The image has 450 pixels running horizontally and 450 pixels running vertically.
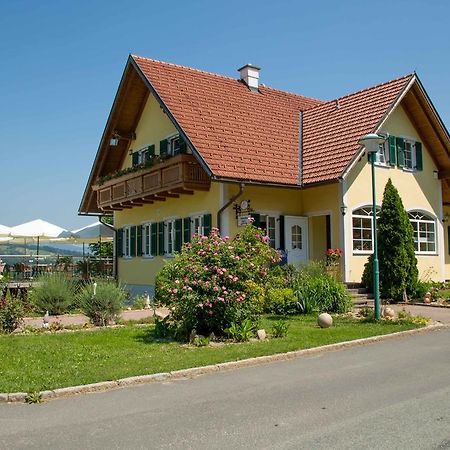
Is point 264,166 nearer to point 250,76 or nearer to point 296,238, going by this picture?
point 296,238

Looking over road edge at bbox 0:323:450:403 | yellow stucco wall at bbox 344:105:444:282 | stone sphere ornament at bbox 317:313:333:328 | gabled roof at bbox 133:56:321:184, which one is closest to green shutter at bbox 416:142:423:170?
yellow stucco wall at bbox 344:105:444:282

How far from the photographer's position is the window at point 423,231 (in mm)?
22094

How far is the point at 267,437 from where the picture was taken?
5461 millimetres

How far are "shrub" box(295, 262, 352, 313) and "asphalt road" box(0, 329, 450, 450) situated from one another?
6309 mm

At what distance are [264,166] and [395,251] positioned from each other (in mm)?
5049

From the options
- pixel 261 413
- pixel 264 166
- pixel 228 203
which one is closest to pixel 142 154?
pixel 264 166

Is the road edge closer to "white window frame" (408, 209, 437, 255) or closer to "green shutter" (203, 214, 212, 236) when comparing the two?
"green shutter" (203, 214, 212, 236)

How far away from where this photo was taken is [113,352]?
32.1 feet

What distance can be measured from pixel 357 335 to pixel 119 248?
16338mm

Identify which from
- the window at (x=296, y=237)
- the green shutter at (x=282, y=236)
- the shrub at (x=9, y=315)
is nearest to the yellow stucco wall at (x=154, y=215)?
the green shutter at (x=282, y=236)

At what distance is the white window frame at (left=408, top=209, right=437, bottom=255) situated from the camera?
2200 centimetres

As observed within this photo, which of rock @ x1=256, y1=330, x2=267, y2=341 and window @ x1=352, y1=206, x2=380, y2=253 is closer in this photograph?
rock @ x1=256, y1=330, x2=267, y2=341

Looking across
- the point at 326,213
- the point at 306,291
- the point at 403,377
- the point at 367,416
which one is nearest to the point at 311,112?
the point at 326,213

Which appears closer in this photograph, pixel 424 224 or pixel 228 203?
pixel 228 203
